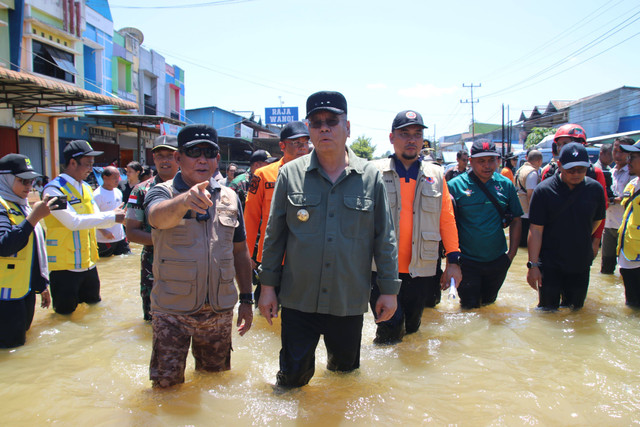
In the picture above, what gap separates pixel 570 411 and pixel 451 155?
35811mm

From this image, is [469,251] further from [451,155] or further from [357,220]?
[451,155]

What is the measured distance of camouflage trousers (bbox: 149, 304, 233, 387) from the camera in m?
2.80

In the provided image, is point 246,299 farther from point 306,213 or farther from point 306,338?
point 306,213

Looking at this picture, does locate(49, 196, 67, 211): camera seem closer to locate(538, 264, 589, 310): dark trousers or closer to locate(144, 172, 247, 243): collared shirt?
locate(144, 172, 247, 243): collared shirt

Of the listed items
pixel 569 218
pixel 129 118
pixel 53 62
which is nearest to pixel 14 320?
pixel 569 218

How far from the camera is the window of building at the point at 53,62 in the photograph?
1650 cm

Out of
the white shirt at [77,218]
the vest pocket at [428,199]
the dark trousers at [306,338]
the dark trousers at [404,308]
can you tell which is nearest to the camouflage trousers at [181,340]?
the dark trousers at [306,338]

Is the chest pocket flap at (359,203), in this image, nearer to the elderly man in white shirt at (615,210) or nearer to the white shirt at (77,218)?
the white shirt at (77,218)

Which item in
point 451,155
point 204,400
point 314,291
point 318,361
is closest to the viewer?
point 314,291

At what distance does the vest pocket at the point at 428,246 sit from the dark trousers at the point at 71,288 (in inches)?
141

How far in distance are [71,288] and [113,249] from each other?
15.7ft

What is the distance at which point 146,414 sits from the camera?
9.02 ft

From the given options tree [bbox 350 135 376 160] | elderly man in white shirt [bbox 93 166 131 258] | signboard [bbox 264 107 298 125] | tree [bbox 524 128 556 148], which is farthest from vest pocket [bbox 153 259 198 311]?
tree [bbox 350 135 376 160]

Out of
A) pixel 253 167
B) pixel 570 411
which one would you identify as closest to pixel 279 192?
pixel 570 411
